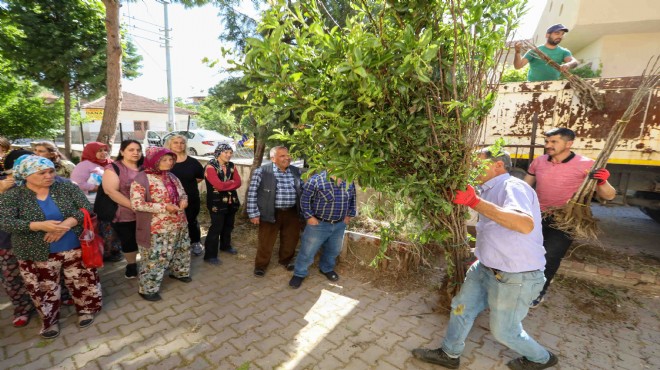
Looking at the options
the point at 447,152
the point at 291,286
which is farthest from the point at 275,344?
the point at 447,152

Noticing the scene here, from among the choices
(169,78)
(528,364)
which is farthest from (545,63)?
(169,78)

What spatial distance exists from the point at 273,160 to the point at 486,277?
260 cm

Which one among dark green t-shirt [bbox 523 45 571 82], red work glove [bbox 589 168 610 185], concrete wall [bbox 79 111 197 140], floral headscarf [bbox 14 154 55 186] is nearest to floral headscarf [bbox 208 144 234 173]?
floral headscarf [bbox 14 154 55 186]

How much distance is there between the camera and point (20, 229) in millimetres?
2506

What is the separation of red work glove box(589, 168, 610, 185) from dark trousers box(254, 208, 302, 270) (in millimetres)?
3139

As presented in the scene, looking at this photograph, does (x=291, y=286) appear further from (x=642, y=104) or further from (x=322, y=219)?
(x=642, y=104)

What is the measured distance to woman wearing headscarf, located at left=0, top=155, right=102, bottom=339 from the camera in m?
2.54

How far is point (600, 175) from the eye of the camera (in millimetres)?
2828

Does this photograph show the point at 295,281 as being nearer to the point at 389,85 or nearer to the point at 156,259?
the point at 156,259

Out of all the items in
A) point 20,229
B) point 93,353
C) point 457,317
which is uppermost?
point 20,229

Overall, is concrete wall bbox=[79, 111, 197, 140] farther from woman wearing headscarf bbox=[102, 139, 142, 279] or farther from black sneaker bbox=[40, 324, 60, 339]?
black sneaker bbox=[40, 324, 60, 339]

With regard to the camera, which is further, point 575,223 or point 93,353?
point 575,223

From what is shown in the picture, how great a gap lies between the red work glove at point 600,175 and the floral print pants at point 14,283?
535 centimetres

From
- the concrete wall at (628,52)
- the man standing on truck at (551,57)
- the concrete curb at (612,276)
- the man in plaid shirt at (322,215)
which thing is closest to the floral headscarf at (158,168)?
the man in plaid shirt at (322,215)
